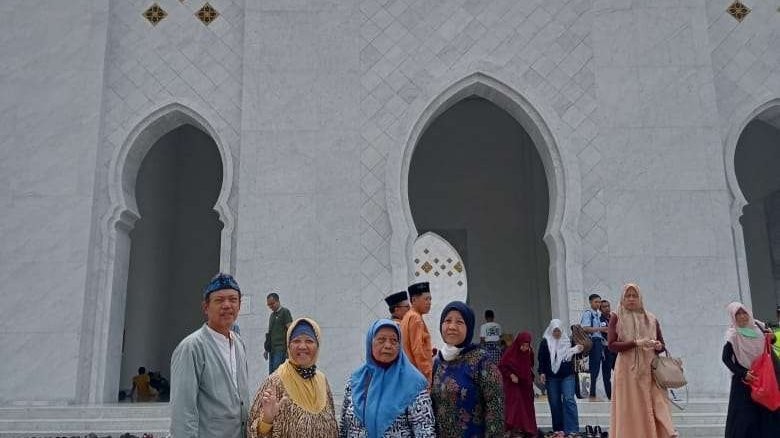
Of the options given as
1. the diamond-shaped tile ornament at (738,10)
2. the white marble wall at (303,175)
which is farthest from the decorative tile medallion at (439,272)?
the diamond-shaped tile ornament at (738,10)

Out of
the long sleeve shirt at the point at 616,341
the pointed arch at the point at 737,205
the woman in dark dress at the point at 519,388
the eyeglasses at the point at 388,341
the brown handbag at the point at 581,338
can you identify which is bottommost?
the woman in dark dress at the point at 519,388

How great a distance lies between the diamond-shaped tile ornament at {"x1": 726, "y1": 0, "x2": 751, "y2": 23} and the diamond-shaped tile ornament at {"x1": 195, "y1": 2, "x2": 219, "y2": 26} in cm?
682

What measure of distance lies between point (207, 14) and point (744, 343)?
7510 mm

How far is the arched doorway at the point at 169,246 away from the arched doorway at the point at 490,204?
3.99 metres

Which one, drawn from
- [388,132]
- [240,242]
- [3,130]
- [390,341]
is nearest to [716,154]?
[388,132]

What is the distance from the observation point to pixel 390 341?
2.64 m

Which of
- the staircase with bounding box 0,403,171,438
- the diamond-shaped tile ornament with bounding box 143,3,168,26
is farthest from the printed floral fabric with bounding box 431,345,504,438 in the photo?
the diamond-shaped tile ornament with bounding box 143,3,168,26

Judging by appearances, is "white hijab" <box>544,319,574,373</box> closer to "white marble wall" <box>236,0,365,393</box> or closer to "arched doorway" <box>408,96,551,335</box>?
"white marble wall" <box>236,0,365,393</box>

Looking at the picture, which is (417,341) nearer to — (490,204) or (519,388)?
(519,388)

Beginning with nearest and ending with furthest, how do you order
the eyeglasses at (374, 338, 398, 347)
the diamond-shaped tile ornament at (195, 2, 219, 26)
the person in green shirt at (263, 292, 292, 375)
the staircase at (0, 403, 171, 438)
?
the eyeglasses at (374, 338, 398, 347), the staircase at (0, 403, 171, 438), the person in green shirt at (263, 292, 292, 375), the diamond-shaped tile ornament at (195, 2, 219, 26)

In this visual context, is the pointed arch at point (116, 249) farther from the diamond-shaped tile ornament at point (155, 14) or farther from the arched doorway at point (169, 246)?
the arched doorway at point (169, 246)

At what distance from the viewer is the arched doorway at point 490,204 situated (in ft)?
41.5

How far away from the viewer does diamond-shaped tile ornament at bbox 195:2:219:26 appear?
9.05 metres

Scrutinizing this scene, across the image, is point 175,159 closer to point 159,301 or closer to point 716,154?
point 159,301
